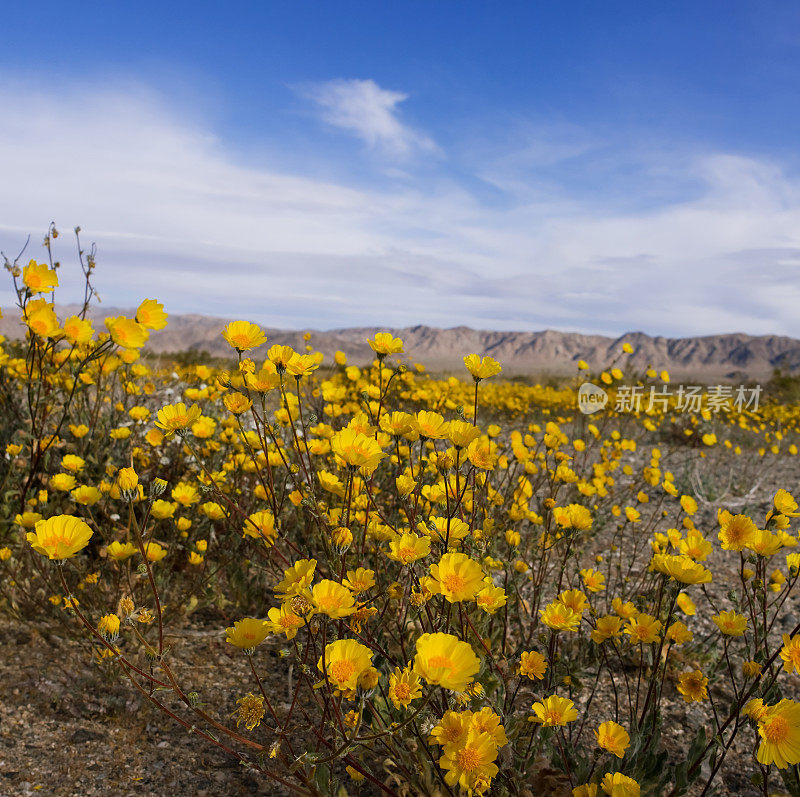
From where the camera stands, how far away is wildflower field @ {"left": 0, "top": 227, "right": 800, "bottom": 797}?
1.43m

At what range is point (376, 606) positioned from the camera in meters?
2.09

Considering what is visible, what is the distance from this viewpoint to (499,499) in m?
2.55

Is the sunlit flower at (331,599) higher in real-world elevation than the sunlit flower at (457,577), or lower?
lower

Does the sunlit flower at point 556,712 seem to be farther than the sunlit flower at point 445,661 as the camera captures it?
Yes

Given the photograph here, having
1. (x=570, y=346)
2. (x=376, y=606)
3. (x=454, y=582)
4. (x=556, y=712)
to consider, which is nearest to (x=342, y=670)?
(x=454, y=582)

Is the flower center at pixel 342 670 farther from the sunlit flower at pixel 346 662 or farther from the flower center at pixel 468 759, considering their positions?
the flower center at pixel 468 759

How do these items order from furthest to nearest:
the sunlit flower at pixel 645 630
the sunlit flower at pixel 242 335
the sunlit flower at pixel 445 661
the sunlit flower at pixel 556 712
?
the sunlit flower at pixel 242 335, the sunlit flower at pixel 645 630, the sunlit flower at pixel 556 712, the sunlit flower at pixel 445 661

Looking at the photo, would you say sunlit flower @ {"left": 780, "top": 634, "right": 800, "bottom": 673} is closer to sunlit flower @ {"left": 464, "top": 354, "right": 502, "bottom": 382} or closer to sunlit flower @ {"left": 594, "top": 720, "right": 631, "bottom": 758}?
sunlit flower @ {"left": 594, "top": 720, "right": 631, "bottom": 758}

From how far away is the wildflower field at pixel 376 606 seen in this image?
1435 mm

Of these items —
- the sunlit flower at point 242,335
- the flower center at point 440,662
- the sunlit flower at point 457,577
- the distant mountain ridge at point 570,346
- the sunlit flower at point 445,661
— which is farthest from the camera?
the distant mountain ridge at point 570,346

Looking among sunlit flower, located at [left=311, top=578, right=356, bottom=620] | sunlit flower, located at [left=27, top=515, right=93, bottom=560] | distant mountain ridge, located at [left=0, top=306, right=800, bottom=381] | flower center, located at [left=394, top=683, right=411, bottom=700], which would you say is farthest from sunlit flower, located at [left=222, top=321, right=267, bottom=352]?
distant mountain ridge, located at [left=0, top=306, right=800, bottom=381]

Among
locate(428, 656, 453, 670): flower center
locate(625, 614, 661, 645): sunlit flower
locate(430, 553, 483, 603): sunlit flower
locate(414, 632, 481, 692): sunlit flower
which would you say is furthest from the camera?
locate(625, 614, 661, 645): sunlit flower

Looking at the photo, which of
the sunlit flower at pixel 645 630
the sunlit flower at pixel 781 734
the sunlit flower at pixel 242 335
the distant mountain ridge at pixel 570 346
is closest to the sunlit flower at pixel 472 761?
the sunlit flower at pixel 781 734

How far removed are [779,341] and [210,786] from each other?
181 metres
